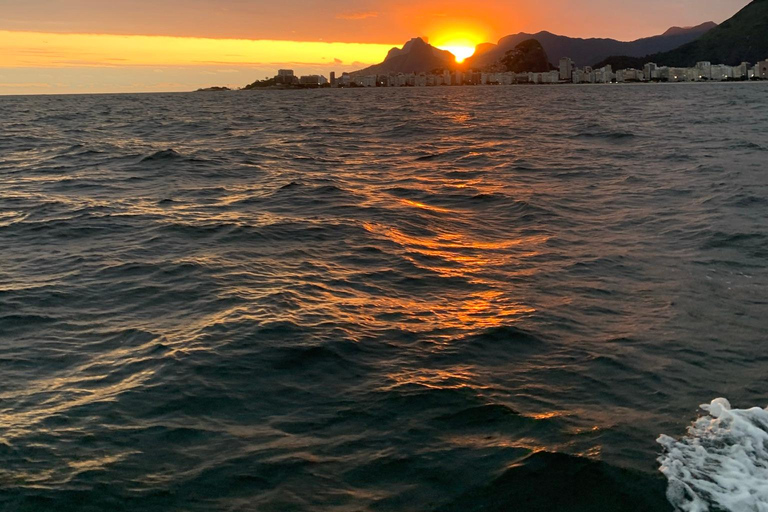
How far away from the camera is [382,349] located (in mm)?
9586

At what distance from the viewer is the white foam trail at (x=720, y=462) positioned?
238 inches

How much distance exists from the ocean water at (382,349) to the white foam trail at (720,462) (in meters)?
0.03

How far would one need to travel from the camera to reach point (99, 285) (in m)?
12.6

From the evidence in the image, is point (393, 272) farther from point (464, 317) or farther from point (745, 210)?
point (745, 210)

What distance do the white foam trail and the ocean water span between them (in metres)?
0.03

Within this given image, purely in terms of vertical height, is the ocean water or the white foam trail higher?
the ocean water

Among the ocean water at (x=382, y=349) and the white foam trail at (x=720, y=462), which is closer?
the white foam trail at (x=720, y=462)

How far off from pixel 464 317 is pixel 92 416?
19.4 ft

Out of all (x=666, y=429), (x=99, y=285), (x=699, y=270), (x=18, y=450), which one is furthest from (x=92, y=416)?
(x=699, y=270)

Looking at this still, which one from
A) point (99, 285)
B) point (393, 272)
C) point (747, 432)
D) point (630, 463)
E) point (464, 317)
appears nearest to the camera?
point (630, 463)

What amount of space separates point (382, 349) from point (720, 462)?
462cm

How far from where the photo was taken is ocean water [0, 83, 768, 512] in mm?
6410

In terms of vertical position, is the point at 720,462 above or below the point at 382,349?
below

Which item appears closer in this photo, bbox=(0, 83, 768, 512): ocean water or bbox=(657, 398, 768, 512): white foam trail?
bbox=(657, 398, 768, 512): white foam trail
